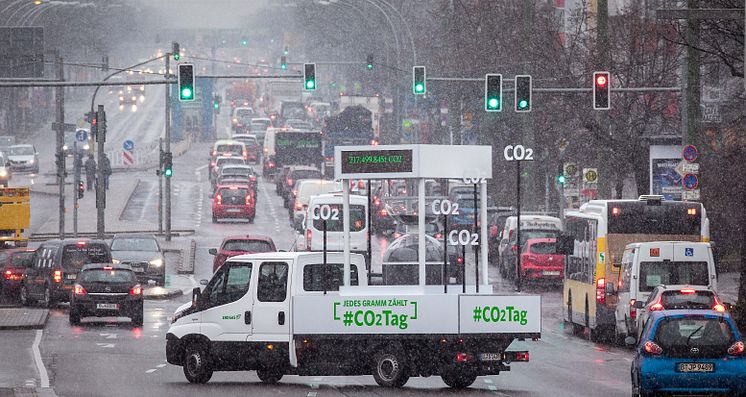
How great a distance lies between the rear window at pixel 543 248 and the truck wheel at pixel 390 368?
2510 cm

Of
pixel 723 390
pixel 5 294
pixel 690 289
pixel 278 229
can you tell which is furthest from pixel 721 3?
pixel 278 229

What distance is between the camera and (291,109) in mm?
136500

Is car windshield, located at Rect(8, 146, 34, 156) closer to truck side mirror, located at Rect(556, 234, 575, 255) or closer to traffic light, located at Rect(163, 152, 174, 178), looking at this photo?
traffic light, located at Rect(163, 152, 174, 178)

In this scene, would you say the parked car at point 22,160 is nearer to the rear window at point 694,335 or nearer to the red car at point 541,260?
the red car at point 541,260

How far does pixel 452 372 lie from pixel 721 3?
1281cm

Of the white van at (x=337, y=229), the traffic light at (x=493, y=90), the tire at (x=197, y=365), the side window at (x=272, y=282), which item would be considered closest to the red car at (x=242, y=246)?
the white van at (x=337, y=229)

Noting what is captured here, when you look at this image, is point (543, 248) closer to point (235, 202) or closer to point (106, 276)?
point (106, 276)

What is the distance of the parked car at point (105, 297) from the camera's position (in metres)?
37.1

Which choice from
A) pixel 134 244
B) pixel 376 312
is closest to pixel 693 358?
pixel 376 312

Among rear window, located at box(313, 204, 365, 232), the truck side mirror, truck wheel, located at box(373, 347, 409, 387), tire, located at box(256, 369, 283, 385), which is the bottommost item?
tire, located at box(256, 369, 283, 385)

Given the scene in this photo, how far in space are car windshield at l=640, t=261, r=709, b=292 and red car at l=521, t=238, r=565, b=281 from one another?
16353 mm

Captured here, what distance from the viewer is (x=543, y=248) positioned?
48.2m

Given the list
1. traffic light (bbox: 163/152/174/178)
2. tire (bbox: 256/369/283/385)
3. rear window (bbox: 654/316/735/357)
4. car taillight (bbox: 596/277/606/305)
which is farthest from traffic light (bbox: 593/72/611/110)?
traffic light (bbox: 163/152/174/178)

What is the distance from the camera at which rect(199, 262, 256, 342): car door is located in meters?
24.2
